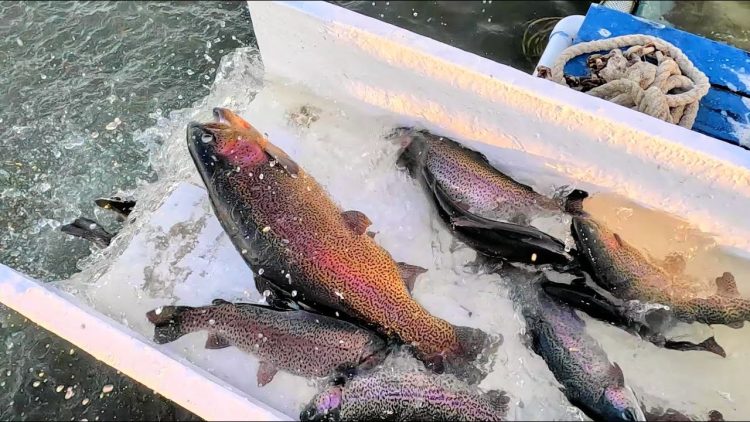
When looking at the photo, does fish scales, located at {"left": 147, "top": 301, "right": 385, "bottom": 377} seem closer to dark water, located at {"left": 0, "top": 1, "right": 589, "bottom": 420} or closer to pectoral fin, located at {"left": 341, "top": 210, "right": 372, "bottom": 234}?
pectoral fin, located at {"left": 341, "top": 210, "right": 372, "bottom": 234}

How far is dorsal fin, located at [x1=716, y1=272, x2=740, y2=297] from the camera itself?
9.37ft

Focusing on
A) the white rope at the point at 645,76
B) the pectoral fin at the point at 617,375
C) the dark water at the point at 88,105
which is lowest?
the dark water at the point at 88,105

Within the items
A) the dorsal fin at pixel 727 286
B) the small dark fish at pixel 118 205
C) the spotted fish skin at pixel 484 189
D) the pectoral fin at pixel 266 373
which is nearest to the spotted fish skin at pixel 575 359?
the spotted fish skin at pixel 484 189

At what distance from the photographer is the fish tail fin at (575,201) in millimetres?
3043

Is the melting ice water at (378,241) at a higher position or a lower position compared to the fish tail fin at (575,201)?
lower

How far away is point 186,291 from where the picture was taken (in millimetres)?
3111

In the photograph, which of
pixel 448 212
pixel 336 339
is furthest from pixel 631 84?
pixel 336 339

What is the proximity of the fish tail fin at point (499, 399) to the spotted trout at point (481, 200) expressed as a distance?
1.93 ft

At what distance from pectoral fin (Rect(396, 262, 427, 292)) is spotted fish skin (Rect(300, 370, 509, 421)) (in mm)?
442

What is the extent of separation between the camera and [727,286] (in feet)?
9.46

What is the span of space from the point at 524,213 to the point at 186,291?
166 centimetres

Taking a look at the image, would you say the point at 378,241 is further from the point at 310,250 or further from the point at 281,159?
the point at 281,159

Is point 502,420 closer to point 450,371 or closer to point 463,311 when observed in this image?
point 450,371

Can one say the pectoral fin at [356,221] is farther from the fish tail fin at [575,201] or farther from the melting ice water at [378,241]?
the fish tail fin at [575,201]
